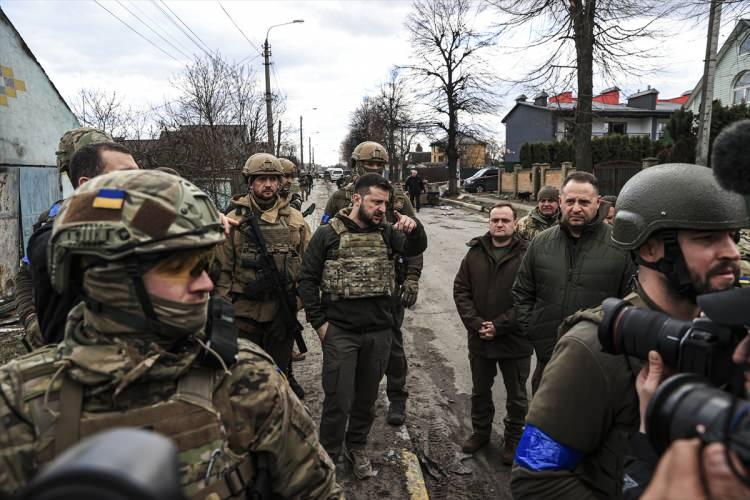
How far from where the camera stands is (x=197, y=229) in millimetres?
1417

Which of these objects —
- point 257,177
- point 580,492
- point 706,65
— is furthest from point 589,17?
point 580,492

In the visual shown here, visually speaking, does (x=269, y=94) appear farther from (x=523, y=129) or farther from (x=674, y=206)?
(x=523, y=129)

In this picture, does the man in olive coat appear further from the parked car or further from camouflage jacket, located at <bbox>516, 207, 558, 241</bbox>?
the parked car

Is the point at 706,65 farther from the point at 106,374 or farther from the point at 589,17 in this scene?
the point at 106,374

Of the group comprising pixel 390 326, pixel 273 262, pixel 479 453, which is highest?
pixel 273 262

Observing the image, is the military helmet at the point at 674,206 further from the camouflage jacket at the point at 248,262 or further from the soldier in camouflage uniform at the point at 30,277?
the camouflage jacket at the point at 248,262

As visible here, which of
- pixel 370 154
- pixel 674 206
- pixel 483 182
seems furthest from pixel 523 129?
pixel 674 206

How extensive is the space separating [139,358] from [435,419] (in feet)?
11.3

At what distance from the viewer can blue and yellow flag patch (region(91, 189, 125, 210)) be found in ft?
4.41

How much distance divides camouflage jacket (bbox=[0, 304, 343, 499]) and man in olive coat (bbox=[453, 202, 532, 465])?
2619mm

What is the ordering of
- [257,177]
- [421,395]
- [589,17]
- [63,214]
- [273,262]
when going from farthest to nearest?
[589,17], [421,395], [257,177], [273,262], [63,214]

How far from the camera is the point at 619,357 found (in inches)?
61.6

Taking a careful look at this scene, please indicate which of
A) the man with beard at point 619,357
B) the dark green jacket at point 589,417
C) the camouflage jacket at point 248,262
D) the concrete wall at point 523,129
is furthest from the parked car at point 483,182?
the dark green jacket at point 589,417

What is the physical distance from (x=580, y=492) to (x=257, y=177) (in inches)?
138
